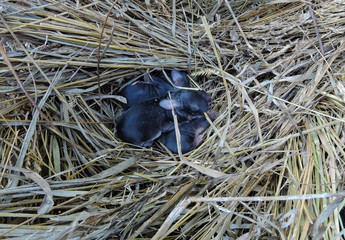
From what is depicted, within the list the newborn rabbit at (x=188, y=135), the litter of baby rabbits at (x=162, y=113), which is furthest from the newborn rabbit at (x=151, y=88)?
the newborn rabbit at (x=188, y=135)

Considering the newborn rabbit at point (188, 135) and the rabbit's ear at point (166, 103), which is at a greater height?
the rabbit's ear at point (166, 103)

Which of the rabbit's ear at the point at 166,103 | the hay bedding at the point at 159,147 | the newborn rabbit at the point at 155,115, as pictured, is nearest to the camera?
the hay bedding at the point at 159,147

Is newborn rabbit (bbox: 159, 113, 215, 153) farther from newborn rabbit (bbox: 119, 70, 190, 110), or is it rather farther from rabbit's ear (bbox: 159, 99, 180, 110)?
newborn rabbit (bbox: 119, 70, 190, 110)

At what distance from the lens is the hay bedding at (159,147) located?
135cm

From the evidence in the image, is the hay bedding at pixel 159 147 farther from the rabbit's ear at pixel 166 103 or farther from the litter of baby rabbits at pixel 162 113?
the rabbit's ear at pixel 166 103

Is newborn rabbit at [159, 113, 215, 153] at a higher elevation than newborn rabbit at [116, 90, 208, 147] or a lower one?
lower

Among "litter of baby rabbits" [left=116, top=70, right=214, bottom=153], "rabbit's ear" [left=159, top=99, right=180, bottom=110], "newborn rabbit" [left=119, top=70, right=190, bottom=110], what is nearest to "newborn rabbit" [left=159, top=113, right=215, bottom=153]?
"litter of baby rabbits" [left=116, top=70, right=214, bottom=153]

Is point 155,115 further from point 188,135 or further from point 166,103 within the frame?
point 188,135

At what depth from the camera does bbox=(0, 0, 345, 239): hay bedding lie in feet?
4.43

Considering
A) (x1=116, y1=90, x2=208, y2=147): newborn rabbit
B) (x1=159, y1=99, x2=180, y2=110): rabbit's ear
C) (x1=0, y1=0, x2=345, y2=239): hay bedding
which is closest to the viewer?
(x1=0, y1=0, x2=345, y2=239): hay bedding

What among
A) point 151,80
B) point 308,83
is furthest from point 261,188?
point 151,80

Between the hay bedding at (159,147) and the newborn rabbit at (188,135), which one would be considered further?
the newborn rabbit at (188,135)

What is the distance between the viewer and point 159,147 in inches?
75.0

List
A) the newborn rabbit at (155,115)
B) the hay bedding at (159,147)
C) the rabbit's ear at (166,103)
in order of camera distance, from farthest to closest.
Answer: the rabbit's ear at (166,103), the newborn rabbit at (155,115), the hay bedding at (159,147)
